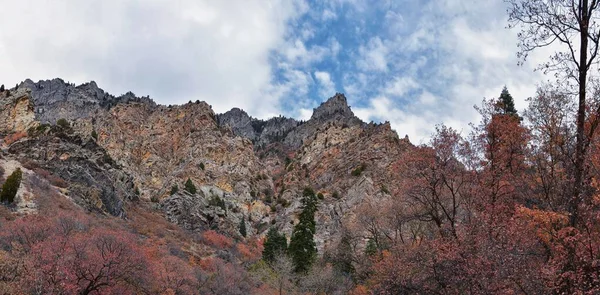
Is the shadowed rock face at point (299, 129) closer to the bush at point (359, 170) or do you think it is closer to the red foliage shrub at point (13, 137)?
the bush at point (359, 170)

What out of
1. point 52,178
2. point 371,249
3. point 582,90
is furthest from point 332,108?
point 582,90

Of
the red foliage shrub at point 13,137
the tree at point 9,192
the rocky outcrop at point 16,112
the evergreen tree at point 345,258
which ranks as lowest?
the evergreen tree at point 345,258

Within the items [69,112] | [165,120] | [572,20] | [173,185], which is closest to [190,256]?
[572,20]

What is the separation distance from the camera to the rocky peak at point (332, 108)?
490 ft

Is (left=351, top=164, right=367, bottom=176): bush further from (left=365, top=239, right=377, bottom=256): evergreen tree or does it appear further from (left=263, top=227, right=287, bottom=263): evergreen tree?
(left=365, top=239, right=377, bottom=256): evergreen tree

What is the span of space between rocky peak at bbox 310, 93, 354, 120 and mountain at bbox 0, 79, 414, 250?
2747cm

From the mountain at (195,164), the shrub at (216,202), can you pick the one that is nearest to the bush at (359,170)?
the mountain at (195,164)

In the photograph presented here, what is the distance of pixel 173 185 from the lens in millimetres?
81125

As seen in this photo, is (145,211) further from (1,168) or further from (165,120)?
(165,120)

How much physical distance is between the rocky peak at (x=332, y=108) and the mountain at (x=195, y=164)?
90.1ft

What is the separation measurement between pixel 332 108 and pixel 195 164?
80.4 m

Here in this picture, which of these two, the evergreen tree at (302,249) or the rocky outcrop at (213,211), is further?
the rocky outcrop at (213,211)

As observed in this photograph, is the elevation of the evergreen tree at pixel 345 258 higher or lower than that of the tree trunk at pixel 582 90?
lower

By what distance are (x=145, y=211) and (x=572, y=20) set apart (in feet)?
182
